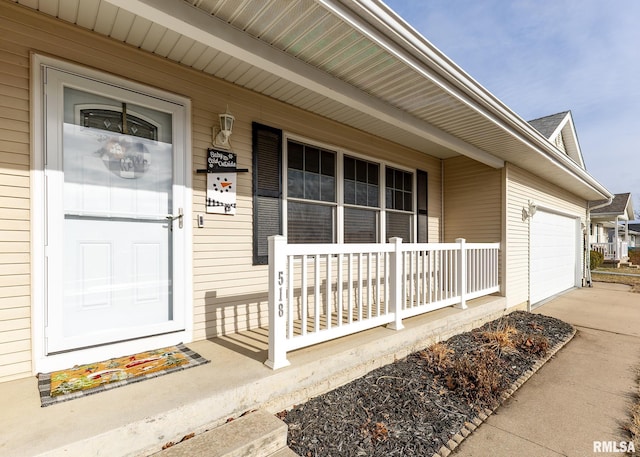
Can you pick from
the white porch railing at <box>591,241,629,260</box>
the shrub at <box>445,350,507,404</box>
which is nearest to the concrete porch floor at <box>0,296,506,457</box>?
the shrub at <box>445,350,507,404</box>

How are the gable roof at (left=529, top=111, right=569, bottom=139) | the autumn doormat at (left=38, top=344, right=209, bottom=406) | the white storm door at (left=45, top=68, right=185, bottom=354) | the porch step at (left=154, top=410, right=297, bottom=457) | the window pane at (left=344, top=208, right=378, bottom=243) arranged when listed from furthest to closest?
the gable roof at (left=529, top=111, right=569, bottom=139)
the window pane at (left=344, top=208, right=378, bottom=243)
the white storm door at (left=45, top=68, right=185, bottom=354)
the autumn doormat at (left=38, top=344, right=209, bottom=406)
the porch step at (left=154, top=410, right=297, bottom=457)

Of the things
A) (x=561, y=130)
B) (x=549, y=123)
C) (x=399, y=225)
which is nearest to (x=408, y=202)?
(x=399, y=225)

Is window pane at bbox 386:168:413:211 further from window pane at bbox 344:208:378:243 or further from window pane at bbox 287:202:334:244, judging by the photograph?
window pane at bbox 287:202:334:244

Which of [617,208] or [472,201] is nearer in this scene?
[472,201]

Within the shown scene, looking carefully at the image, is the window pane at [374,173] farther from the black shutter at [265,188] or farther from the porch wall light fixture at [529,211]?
the porch wall light fixture at [529,211]

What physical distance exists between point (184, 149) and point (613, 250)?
2567 cm

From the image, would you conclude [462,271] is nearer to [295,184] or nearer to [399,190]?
[399,190]

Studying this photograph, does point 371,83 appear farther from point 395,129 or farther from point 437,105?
point 395,129

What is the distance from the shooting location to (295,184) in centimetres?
387

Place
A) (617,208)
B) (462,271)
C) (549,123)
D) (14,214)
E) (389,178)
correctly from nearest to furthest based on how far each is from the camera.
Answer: (14,214) < (462,271) < (389,178) < (549,123) < (617,208)

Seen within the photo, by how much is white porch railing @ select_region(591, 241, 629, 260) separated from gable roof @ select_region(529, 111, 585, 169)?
30.0ft

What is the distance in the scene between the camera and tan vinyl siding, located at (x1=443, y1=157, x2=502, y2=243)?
540 cm

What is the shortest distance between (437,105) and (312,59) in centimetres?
159

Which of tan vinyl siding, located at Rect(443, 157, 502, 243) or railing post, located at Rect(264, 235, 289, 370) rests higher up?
tan vinyl siding, located at Rect(443, 157, 502, 243)
